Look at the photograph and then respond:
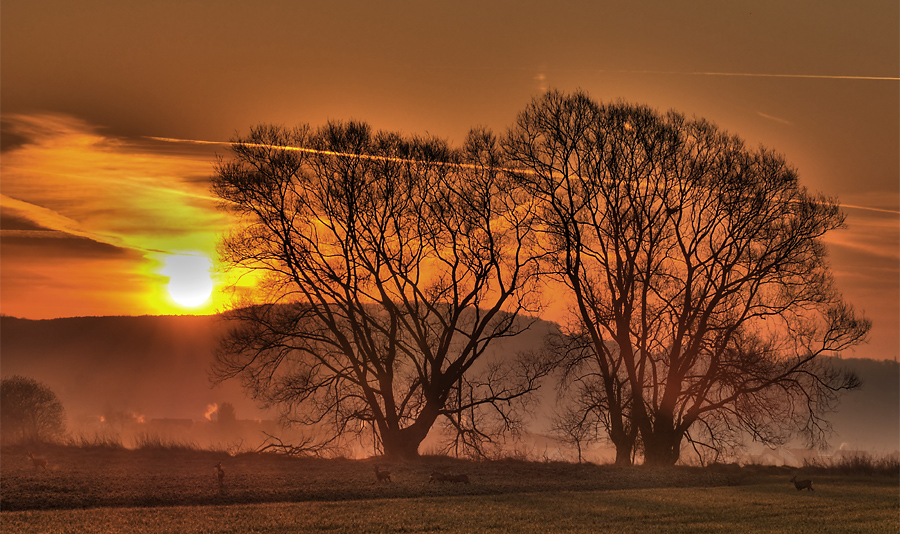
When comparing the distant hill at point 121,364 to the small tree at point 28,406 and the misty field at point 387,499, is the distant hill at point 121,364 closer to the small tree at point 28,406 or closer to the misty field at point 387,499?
the small tree at point 28,406

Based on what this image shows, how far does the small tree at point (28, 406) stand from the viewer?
68938 mm

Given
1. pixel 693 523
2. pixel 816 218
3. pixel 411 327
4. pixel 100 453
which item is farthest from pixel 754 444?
pixel 100 453

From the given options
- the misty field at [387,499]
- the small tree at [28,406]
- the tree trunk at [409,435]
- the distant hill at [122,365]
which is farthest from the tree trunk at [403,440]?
the distant hill at [122,365]

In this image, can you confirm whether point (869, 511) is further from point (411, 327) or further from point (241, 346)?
point (241, 346)

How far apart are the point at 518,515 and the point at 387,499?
118 inches

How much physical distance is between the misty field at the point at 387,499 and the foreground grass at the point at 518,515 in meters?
0.03

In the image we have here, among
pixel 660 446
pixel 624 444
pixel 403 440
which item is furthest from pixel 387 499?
pixel 624 444

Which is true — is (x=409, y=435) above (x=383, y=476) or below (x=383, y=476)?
above

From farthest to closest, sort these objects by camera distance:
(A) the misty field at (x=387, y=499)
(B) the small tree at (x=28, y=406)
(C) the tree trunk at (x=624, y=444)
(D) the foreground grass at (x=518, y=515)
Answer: (B) the small tree at (x=28, y=406)
(C) the tree trunk at (x=624, y=444)
(A) the misty field at (x=387, y=499)
(D) the foreground grass at (x=518, y=515)

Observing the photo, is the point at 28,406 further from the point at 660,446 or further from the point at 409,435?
the point at 660,446

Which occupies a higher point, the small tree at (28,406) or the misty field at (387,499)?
the small tree at (28,406)

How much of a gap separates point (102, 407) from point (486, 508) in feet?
426

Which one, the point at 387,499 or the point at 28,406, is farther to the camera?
the point at 28,406

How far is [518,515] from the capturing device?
46.8 ft
